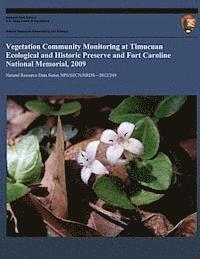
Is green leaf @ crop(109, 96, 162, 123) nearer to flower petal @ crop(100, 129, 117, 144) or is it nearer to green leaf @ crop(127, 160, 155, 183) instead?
Answer: flower petal @ crop(100, 129, 117, 144)

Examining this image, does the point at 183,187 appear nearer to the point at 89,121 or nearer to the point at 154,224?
the point at 154,224

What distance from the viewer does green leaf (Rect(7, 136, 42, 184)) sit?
1778 mm

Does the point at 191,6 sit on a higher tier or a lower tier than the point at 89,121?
higher

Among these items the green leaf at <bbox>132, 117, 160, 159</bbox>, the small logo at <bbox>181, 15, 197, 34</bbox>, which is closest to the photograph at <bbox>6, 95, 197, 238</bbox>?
the green leaf at <bbox>132, 117, 160, 159</bbox>

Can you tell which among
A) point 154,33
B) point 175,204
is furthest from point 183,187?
point 154,33

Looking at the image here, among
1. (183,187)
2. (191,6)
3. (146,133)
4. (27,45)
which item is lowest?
(183,187)

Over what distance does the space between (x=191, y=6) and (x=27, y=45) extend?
49 cm

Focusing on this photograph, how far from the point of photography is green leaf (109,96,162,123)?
5.88ft

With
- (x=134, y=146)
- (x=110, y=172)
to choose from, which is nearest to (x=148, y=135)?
(x=134, y=146)

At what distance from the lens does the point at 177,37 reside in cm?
179

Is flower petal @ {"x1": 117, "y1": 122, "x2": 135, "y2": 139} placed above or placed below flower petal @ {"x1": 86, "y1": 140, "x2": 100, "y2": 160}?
above

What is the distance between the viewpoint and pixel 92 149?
1789 mm

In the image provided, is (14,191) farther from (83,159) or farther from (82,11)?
(82,11)

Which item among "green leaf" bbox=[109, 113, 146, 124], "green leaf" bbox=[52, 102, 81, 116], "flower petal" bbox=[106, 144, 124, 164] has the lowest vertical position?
"flower petal" bbox=[106, 144, 124, 164]
